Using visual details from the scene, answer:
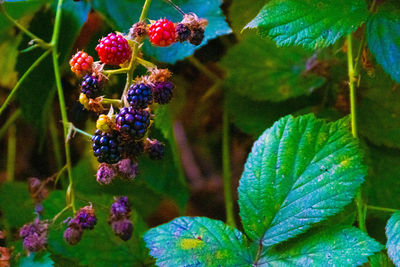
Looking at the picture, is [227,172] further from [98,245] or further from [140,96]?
[140,96]

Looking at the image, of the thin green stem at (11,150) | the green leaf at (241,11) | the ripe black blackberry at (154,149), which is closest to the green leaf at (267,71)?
the green leaf at (241,11)

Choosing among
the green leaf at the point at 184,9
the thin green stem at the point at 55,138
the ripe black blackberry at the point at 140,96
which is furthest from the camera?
the thin green stem at the point at 55,138

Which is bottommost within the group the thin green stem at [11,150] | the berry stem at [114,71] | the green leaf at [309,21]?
the green leaf at [309,21]

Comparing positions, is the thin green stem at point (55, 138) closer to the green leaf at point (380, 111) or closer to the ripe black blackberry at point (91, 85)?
the ripe black blackberry at point (91, 85)

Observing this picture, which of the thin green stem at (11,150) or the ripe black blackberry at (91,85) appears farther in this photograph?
the thin green stem at (11,150)

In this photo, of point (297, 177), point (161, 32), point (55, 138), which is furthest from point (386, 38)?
point (55, 138)

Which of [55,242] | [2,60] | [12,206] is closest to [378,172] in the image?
[55,242]

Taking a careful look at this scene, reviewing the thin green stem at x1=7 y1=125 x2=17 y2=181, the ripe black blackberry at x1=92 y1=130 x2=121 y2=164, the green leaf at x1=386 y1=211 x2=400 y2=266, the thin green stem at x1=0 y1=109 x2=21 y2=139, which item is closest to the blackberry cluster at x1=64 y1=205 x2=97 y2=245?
the ripe black blackberry at x1=92 y1=130 x2=121 y2=164

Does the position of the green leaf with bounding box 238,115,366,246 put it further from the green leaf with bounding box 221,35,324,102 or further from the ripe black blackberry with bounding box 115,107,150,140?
the green leaf with bounding box 221,35,324,102
